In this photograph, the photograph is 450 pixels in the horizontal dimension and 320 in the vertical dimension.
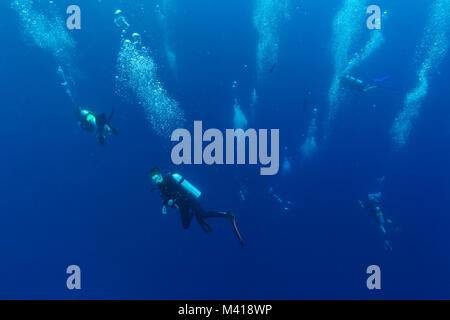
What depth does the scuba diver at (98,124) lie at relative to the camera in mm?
6824

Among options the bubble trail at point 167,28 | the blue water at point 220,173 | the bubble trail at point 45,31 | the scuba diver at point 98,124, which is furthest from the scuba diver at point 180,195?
the bubble trail at point 45,31

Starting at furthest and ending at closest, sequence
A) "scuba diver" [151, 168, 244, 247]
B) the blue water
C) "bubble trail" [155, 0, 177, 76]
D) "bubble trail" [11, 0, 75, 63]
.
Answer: the blue water
"bubble trail" [155, 0, 177, 76]
"bubble trail" [11, 0, 75, 63]
"scuba diver" [151, 168, 244, 247]

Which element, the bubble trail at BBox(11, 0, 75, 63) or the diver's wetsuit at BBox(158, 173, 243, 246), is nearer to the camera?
the diver's wetsuit at BBox(158, 173, 243, 246)

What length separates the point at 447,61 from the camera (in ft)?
47.5

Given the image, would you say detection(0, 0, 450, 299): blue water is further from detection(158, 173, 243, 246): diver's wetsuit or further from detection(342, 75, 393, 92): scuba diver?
detection(158, 173, 243, 246): diver's wetsuit

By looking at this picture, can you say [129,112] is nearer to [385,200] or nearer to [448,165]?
[385,200]

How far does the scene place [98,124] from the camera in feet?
22.6

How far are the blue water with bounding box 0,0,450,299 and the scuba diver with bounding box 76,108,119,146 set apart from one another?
20.5ft

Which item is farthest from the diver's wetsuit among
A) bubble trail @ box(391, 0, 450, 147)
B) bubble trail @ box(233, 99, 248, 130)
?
bubble trail @ box(391, 0, 450, 147)

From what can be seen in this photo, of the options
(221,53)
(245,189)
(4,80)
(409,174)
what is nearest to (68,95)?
(4,80)

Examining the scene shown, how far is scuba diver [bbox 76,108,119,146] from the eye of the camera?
22.4 ft

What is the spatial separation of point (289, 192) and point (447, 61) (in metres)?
8.74

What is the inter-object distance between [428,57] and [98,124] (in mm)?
14109

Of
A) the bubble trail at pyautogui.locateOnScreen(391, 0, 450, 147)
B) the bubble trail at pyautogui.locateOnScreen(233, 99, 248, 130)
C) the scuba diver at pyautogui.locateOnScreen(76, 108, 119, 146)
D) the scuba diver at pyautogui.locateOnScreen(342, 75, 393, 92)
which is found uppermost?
the bubble trail at pyautogui.locateOnScreen(391, 0, 450, 147)
